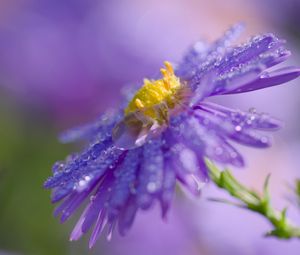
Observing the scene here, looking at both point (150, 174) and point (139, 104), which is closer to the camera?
point (150, 174)

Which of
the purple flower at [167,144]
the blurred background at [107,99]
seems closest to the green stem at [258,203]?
the purple flower at [167,144]

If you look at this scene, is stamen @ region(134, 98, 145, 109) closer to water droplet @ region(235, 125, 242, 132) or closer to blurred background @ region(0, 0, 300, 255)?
water droplet @ region(235, 125, 242, 132)

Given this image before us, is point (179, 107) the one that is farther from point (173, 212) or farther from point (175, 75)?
point (173, 212)

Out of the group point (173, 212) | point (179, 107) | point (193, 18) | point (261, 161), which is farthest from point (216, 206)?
point (193, 18)

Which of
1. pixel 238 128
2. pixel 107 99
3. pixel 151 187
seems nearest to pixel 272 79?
pixel 238 128

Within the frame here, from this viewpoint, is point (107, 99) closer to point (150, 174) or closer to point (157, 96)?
point (157, 96)

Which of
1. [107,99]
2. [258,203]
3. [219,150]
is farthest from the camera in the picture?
[107,99]

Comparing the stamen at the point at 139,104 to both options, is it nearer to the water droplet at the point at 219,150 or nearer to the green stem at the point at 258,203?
the green stem at the point at 258,203
